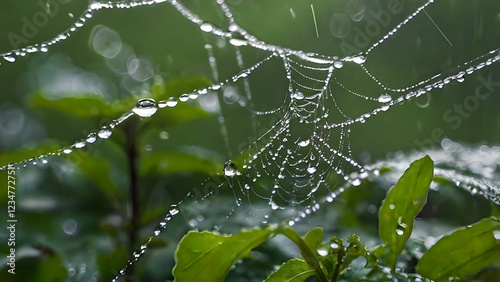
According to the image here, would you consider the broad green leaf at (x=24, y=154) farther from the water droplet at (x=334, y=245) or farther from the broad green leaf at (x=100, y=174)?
the water droplet at (x=334, y=245)

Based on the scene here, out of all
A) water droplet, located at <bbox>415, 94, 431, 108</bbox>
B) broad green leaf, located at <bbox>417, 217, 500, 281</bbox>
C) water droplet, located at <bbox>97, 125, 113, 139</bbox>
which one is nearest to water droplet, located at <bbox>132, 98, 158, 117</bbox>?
water droplet, located at <bbox>97, 125, 113, 139</bbox>

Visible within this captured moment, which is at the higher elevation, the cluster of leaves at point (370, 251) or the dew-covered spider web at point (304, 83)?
the dew-covered spider web at point (304, 83)

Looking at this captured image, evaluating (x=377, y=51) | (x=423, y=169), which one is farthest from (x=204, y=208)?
(x=377, y=51)

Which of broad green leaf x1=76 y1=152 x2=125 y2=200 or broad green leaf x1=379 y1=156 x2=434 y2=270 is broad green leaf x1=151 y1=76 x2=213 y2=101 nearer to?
broad green leaf x1=76 y1=152 x2=125 y2=200

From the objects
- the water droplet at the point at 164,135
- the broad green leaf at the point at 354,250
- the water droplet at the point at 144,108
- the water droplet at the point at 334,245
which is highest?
the water droplet at the point at 164,135

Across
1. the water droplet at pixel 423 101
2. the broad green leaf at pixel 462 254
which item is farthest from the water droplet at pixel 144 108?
the water droplet at pixel 423 101

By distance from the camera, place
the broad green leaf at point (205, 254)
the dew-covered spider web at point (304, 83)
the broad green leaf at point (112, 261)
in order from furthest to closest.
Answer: the dew-covered spider web at point (304, 83)
the broad green leaf at point (112, 261)
the broad green leaf at point (205, 254)
